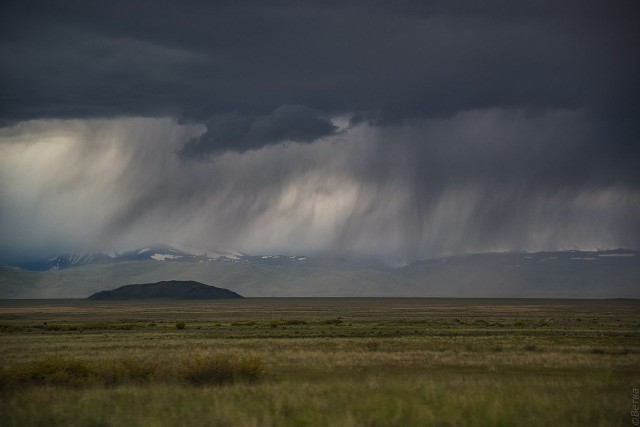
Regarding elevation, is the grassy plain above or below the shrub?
below

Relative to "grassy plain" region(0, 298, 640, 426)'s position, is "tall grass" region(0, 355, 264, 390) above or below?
above

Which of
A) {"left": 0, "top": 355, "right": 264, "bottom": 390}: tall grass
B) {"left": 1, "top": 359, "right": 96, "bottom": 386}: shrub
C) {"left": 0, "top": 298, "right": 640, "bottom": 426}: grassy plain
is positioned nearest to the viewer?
{"left": 0, "top": 298, "right": 640, "bottom": 426}: grassy plain

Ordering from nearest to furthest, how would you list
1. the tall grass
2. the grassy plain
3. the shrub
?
the grassy plain
the shrub
the tall grass

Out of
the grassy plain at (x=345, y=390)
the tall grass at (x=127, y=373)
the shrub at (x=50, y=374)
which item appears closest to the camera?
the grassy plain at (x=345, y=390)

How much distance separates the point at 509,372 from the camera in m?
30.8

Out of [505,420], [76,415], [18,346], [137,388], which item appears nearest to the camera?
[505,420]

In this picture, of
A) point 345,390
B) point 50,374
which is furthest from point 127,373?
point 345,390

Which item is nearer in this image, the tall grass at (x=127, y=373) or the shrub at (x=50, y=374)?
the shrub at (x=50, y=374)

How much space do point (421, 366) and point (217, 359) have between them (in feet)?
34.4

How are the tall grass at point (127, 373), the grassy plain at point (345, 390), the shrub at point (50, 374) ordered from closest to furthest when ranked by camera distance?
1. the grassy plain at point (345, 390)
2. the shrub at point (50, 374)
3. the tall grass at point (127, 373)

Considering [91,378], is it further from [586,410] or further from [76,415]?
[586,410]

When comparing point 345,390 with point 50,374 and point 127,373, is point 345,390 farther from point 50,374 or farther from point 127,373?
point 50,374

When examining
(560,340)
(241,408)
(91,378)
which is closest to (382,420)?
(241,408)

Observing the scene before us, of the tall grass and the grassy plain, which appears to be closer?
the grassy plain
